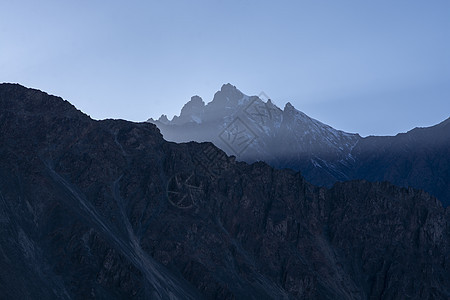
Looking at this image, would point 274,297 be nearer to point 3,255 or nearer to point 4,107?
point 3,255

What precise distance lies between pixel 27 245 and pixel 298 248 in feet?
296

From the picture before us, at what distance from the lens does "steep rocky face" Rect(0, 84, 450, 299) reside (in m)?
142

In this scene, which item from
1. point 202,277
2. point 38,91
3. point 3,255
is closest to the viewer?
point 3,255

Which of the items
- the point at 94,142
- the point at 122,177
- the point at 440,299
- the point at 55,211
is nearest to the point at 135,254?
the point at 55,211

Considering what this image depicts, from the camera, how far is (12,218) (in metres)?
144

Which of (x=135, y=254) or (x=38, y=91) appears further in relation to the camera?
(x=38, y=91)

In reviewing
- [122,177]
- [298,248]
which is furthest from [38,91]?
[298,248]

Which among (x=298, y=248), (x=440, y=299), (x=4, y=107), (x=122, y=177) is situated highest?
(x=4, y=107)

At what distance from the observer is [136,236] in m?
169

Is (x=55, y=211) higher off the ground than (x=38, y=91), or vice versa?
(x=38, y=91)

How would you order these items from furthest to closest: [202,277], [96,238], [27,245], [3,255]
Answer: [202,277], [96,238], [27,245], [3,255]

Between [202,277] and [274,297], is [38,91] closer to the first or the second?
[202,277]

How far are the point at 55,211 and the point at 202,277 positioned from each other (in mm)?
43311

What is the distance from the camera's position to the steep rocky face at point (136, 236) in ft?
465
